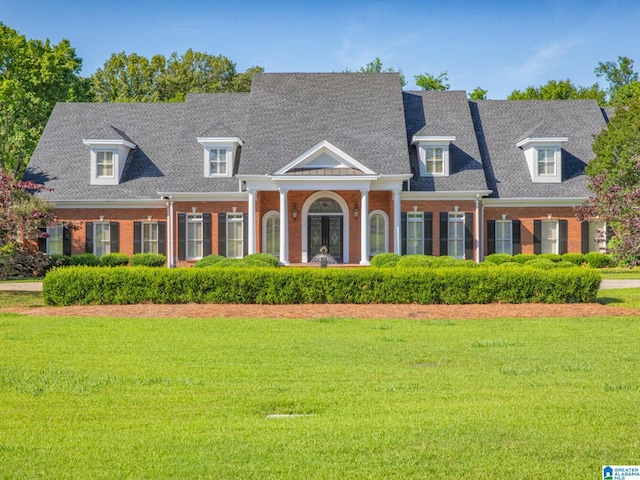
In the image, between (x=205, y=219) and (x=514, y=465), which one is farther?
(x=205, y=219)

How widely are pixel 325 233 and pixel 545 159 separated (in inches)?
422

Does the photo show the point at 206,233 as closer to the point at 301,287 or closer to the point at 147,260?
the point at 147,260

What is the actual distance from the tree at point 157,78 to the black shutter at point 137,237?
25.9 meters

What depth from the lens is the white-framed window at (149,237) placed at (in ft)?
104

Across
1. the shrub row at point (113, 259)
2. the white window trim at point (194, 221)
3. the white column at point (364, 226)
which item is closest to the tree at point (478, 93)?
the white column at point (364, 226)

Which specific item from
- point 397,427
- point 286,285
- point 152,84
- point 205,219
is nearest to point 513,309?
point 286,285

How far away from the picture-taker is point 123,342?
11430 mm

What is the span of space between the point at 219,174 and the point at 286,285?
1451 centimetres

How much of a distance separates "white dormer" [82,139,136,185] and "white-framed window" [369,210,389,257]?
11.8m

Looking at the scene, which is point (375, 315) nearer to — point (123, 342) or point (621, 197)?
point (123, 342)

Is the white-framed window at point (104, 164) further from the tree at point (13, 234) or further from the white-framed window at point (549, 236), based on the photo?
the white-framed window at point (549, 236)

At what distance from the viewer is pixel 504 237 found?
3130 cm

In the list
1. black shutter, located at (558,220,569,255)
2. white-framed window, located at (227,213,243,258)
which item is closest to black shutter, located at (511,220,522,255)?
black shutter, located at (558,220,569,255)

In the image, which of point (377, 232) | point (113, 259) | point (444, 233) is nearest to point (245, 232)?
point (113, 259)
